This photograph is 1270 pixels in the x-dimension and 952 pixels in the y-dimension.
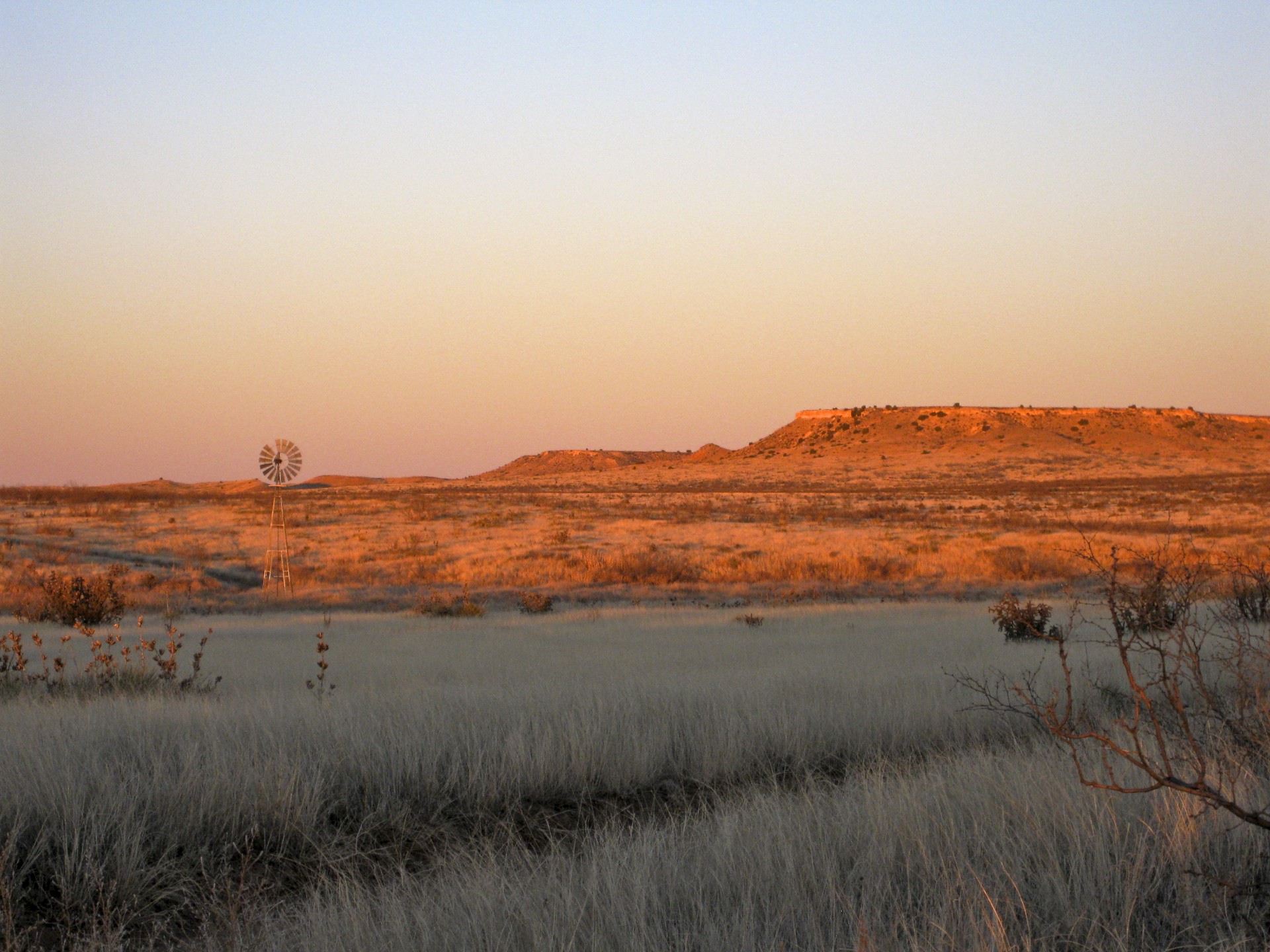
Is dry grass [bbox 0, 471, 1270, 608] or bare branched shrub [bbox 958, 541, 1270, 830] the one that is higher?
bare branched shrub [bbox 958, 541, 1270, 830]

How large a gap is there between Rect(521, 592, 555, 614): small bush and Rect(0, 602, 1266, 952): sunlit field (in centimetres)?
870

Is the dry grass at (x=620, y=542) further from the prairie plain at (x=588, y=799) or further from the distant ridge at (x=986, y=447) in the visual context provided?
the distant ridge at (x=986, y=447)

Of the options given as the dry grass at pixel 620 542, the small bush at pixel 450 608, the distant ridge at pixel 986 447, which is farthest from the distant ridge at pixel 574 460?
the small bush at pixel 450 608

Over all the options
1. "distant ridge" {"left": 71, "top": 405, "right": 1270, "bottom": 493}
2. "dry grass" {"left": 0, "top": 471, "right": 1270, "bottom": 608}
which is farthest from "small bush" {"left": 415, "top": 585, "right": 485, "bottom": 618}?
"distant ridge" {"left": 71, "top": 405, "right": 1270, "bottom": 493}

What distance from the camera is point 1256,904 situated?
3137mm

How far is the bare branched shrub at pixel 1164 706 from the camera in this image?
2.92 meters

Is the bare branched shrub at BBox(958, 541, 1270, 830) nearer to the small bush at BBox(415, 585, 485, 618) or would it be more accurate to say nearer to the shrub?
the small bush at BBox(415, 585, 485, 618)

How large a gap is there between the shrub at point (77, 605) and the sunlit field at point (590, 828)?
8.13 metres

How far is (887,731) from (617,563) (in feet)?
56.3

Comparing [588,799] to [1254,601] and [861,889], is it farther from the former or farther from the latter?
[1254,601]

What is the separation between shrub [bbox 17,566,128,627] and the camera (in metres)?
15.4

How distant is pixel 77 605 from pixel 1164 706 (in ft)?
51.8

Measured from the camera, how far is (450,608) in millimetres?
17188

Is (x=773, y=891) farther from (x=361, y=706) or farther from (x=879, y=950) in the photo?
(x=361, y=706)
